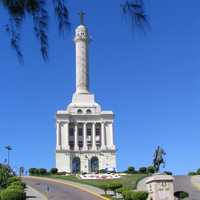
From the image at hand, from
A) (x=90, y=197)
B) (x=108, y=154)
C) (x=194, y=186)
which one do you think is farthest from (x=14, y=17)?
(x=108, y=154)

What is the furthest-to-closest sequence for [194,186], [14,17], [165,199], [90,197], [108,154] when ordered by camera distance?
[108,154]
[194,186]
[90,197]
[165,199]
[14,17]

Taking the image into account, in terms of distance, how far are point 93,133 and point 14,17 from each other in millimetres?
110572

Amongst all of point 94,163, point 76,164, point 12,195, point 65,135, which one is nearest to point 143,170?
point 94,163

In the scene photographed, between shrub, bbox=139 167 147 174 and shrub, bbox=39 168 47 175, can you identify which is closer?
shrub, bbox=139 167 147 174

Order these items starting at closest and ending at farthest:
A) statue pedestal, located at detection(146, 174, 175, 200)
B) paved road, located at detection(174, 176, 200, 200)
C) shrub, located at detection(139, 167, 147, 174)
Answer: statue pedestal, located at detection(146, 174, 175, 200) < paved road, located at detection(174, 176, 200, 200) < shrub, located at detection(139, 167, 147, 174)

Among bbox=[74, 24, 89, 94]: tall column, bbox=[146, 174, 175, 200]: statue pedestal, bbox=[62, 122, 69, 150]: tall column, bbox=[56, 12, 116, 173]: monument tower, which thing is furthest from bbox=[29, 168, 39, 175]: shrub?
bbox=[146, 174, 175, 200]: statue pedestal

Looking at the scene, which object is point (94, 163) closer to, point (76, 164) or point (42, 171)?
point (76, 164)

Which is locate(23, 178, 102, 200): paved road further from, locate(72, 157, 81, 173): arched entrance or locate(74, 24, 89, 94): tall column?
locate(74, 24, 89, 94): tall column

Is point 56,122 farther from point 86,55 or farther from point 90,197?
point 90,197

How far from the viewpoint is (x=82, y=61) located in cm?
11919

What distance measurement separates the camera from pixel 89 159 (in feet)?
374

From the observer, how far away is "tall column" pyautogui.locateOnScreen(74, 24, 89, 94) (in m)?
119

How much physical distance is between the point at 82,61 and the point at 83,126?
12.5m

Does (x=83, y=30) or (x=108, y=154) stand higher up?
(x=83, y=30)
